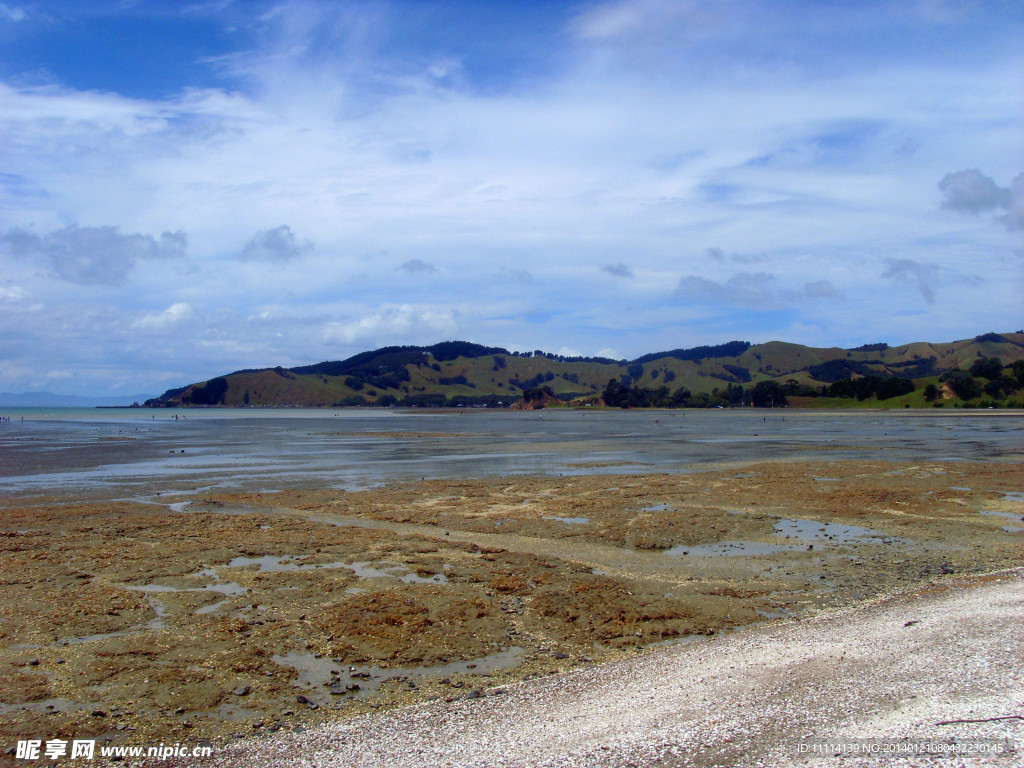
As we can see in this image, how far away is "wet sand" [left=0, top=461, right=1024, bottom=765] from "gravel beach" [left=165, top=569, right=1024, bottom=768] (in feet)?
2.44

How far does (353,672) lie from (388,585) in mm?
4534

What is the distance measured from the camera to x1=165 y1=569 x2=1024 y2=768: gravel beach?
7277 millimetres

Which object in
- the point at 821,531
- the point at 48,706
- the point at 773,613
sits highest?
the point at 48,706

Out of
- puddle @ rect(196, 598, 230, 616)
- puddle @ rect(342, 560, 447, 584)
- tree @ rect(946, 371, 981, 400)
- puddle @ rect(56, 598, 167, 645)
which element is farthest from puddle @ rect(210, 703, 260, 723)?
tree @ rect(946, 371, 981, 400)

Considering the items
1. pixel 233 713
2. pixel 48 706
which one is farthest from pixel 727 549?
pixel 48 706

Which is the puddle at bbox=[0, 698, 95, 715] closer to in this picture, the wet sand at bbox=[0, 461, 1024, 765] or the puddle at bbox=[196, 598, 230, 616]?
the wet sand at bbox=[0, 461, 1024, 765]

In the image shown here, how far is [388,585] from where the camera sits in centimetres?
1462

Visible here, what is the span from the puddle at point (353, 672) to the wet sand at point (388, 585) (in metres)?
0.05

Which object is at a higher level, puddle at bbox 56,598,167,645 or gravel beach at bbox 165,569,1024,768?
puddle at bbox 56,598,167,645

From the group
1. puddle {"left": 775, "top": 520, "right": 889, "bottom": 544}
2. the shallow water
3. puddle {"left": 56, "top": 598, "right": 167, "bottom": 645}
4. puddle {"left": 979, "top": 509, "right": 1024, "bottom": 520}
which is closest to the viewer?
puddle {"left": 56, "top": 598, "right": 167, "bottom": 645}

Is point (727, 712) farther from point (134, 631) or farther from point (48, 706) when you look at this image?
point (134, 631)

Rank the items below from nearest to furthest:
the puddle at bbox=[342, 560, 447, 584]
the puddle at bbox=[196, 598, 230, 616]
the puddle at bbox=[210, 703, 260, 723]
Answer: the puddle at bbox=[210, 703, 260, 723]
the puddle at bbox=[196, 598, 230, 616]
the puddle at bbox=[342, 560, 447, 584]

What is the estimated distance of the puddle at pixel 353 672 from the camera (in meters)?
9.38

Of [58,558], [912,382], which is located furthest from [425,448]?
[912,382]
